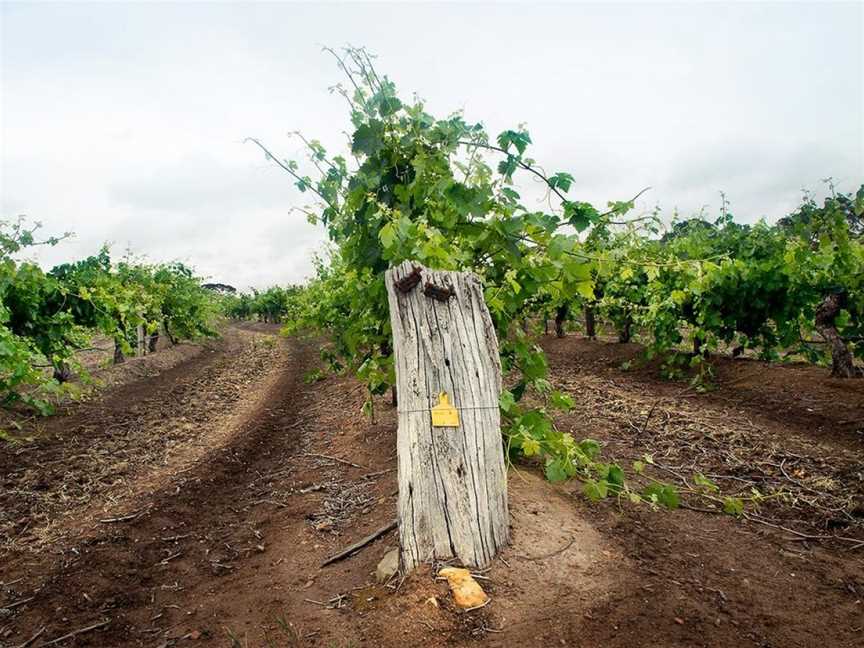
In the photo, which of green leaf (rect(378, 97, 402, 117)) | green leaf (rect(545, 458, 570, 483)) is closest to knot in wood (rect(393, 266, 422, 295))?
green leaf (rect(545, 458, 570, 483))

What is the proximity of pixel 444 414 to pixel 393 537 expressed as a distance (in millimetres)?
1153

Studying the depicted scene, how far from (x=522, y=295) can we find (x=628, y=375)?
690cm

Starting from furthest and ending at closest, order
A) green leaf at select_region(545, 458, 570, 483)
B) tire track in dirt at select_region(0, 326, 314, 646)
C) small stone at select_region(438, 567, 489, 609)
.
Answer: tire track in dirt at select_region(0, 326, 314, 646)
green leaf at select_region(545, 458, 570, 483)
small stone at select_region(438, 567, 489, 609)

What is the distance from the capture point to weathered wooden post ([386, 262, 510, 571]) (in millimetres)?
2783

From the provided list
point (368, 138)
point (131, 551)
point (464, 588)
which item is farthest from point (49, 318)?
point (464, 588)

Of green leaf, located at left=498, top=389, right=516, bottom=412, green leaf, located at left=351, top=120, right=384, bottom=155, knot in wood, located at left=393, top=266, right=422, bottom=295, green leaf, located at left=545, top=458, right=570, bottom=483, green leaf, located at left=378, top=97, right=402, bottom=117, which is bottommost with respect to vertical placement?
green leaf, located at left=545, top=458, right=570, bottom=483

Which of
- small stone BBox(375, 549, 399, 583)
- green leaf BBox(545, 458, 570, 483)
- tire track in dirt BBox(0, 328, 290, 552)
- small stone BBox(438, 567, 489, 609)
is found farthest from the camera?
tire track in dirt BBox(0, 328, 290, 552)

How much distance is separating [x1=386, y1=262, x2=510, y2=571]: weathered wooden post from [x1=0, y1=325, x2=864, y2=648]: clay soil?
0.65 feet

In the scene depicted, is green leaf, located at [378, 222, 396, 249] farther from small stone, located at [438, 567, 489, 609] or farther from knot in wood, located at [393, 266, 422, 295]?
small stone, located at [438, 567, 489, 609]

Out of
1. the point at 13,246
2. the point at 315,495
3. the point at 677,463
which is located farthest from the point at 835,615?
the point at 13,246

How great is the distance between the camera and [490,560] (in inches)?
110

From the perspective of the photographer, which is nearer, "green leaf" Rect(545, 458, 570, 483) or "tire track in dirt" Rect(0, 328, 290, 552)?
"green leaf" Rect(545, 458, 570, 483)

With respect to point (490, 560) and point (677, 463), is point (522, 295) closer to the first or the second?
point (490, 560)

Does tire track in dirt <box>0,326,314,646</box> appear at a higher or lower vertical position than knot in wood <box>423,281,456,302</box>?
lower
